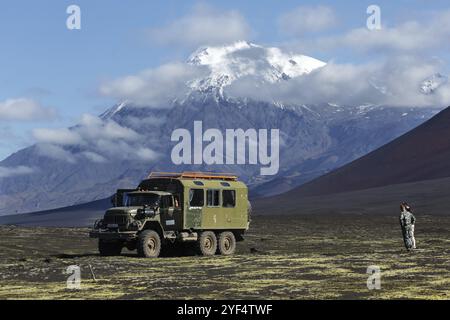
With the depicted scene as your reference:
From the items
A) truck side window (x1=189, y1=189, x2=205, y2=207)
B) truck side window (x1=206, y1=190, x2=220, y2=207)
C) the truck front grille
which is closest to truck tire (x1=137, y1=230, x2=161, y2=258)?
the truck front grille

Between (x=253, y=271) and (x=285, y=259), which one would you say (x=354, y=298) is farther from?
(x=285, y=259)

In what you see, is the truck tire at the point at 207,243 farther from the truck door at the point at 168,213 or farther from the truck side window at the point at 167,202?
the truck side window at the point at 167,202

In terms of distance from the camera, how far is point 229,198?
37562 millimetres

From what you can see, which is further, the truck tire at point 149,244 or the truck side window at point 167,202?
the truck side window at point 167,202

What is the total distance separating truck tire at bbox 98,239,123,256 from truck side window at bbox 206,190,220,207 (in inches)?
161

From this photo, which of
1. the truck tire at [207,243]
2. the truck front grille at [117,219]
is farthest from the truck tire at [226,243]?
the truck front grille at [117,219]

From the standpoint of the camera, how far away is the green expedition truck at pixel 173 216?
3428 cm

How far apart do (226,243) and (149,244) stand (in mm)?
4443

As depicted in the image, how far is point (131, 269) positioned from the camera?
28703mm

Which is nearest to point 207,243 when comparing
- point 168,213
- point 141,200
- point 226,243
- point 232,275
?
point 226,243

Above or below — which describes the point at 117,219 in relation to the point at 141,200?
below

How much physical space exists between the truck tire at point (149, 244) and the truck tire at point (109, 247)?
1604 mm

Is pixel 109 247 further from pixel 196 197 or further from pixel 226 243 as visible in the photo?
pixel 226 243
